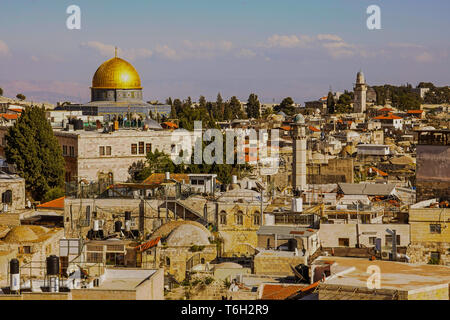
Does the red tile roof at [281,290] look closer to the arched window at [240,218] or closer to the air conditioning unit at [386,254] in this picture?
the air conditioning unit at [386,254]

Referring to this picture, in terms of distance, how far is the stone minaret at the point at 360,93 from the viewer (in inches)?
3494

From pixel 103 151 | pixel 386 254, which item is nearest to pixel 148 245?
pixel 386 254

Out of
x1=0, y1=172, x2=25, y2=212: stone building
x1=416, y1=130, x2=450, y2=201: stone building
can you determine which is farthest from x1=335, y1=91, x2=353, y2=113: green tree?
x1=416, y1=130, x2=450, y2=201: stone building

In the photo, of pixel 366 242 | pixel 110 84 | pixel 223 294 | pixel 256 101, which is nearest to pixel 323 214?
pixel 366 242

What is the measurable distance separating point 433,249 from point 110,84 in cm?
2966

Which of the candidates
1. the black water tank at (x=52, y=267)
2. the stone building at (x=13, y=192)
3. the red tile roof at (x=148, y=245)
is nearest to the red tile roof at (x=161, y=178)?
the stone building at (x=13, y=192)

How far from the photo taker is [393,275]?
12.5m

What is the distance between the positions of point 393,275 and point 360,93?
7750 cm

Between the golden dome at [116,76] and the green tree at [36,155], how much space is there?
11920mm

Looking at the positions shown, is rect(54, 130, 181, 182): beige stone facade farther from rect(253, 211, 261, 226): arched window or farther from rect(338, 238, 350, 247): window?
rect(338, 238, 350, 247): window

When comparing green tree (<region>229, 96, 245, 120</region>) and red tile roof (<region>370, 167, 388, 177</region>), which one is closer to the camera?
red tile roof (<region>370, 167, 388, 177</region>)

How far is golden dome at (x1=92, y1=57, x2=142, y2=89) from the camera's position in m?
45.1

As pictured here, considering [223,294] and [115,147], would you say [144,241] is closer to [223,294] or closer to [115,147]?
[223,294]

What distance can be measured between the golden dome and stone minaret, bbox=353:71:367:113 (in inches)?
1805
